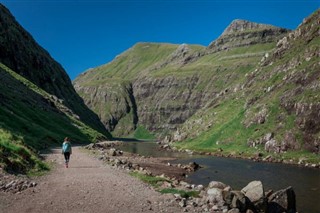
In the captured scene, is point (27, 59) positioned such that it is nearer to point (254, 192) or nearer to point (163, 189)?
point (163, 189)

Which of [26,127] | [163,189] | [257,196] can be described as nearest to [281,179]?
[257,196]

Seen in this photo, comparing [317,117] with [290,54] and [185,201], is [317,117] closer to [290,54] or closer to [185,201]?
[290,54]

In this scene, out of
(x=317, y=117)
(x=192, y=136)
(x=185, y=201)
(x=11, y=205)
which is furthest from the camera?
(x=192, y=136)

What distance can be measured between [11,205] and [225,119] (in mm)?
111040

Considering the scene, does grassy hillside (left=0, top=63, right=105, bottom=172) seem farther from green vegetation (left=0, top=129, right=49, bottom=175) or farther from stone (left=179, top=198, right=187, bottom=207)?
stone (left=179, top=198, right=187, bottom=207)

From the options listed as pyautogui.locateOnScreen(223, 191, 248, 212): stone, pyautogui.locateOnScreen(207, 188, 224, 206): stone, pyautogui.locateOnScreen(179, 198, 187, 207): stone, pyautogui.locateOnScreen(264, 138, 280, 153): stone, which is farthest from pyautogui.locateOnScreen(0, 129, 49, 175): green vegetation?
pyautogui.locateOnScreen(264, 138, 280, 153): stone

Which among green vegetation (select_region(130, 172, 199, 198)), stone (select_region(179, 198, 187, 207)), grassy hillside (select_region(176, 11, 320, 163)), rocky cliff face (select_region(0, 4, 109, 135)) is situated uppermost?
rocky cliff face (select_region(0, 4, 109, 135))

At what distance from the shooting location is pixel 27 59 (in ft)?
580

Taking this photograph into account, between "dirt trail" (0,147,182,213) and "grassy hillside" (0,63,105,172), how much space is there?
13.6 ft

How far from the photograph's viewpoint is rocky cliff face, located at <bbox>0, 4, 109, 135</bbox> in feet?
549

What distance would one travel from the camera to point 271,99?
10856 cm

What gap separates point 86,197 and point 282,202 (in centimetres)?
1834

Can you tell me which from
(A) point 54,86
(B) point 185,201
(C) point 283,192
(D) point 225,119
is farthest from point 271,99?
(A) point 54,86

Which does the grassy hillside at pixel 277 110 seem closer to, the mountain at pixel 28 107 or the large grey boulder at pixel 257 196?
the mountain at pixel 28 107
